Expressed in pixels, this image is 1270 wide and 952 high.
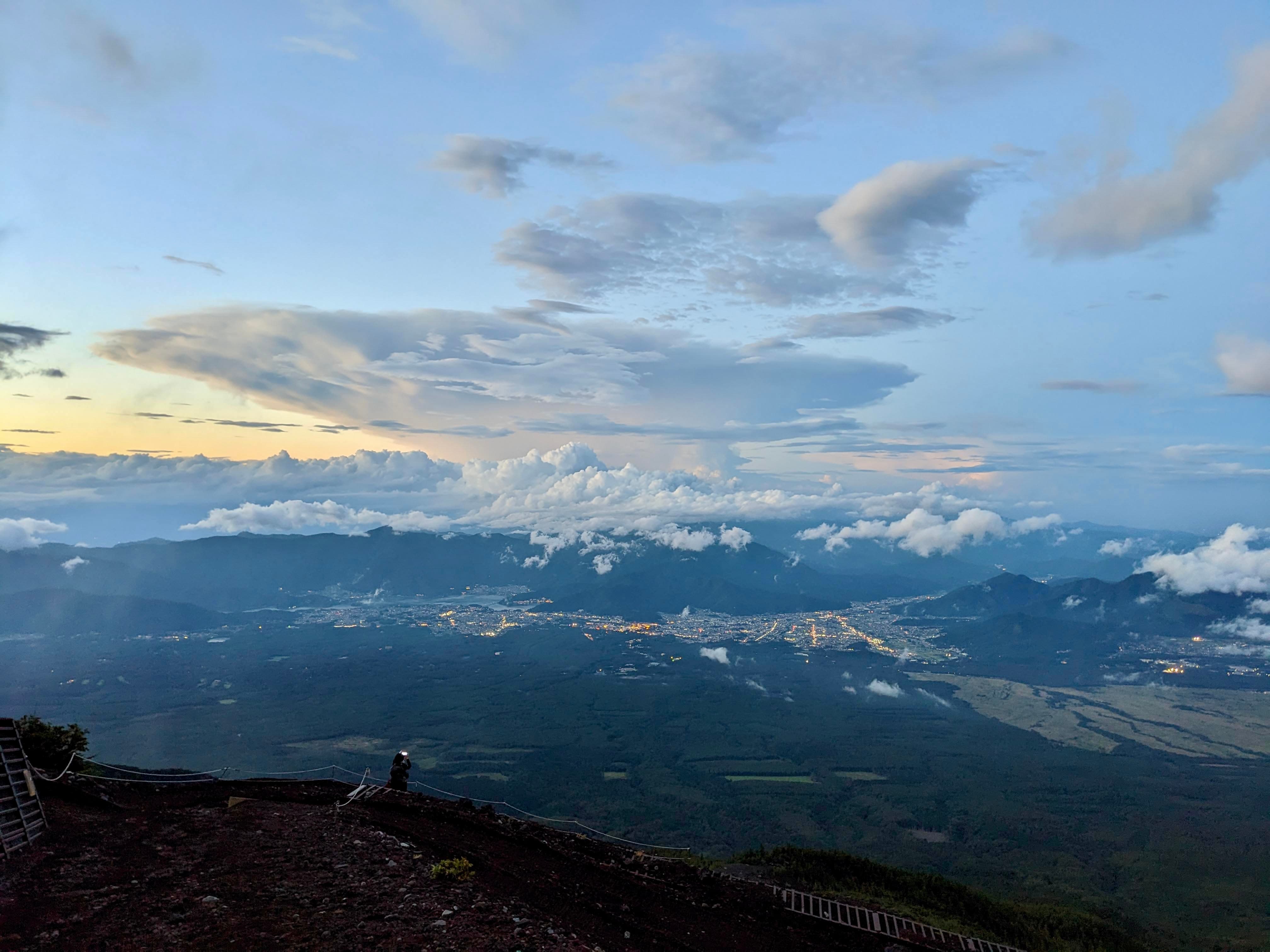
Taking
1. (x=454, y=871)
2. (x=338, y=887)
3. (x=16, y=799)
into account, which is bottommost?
(x=454, y=871)

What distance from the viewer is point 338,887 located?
18969 millimetres

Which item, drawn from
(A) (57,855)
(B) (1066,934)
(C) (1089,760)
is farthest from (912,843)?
(A) (57,855)

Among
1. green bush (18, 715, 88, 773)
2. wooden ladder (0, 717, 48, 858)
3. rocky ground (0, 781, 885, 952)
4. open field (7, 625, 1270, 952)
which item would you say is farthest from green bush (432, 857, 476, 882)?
open field (7, 625, 1270, 952)

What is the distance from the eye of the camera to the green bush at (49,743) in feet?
88.5

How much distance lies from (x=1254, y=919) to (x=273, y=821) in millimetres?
118793

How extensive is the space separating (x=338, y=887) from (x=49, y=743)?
18.1 m

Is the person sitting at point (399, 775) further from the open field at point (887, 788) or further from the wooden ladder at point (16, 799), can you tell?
the open field at point (887, 788)

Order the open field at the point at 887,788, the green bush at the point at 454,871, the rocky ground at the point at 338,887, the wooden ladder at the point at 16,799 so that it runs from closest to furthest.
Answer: the rocky ground at the point at 338,887 → the wooden ladder at the point at 16,799 → the green bush at the point at 454,871 → the open field at the point at 887,788

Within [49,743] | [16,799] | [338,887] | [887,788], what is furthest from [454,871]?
[887,788]

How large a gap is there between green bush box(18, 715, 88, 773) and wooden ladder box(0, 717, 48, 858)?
5.97 m

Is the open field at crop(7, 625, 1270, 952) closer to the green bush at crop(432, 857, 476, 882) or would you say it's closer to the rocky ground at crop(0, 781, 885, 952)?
the rocky ground at crop(0, 781, 885, 952)

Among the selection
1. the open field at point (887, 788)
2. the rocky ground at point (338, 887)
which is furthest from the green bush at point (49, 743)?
the open field at point (887, 788)

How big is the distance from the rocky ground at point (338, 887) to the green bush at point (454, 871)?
384 millimetres

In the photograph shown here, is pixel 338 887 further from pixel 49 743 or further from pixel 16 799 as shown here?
pixel 49 743
